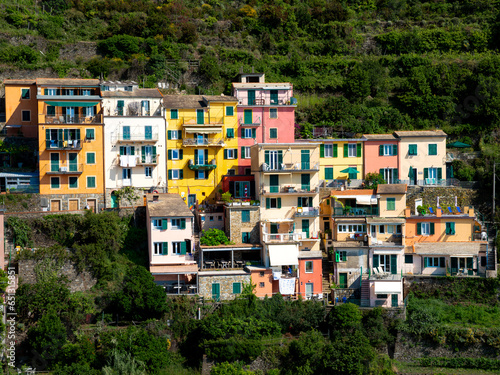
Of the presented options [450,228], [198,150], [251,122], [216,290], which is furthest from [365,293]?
[251,122]

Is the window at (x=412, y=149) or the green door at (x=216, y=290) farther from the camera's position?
the window at (x=412, y=149)

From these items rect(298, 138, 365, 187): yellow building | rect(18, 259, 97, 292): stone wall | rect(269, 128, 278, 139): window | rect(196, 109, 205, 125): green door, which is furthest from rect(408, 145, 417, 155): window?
rect(18, 259, 97, 292): stone wall

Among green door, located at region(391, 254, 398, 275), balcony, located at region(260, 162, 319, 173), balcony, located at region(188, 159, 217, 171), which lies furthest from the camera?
balcony, located at region(188, 159, 217, 171)

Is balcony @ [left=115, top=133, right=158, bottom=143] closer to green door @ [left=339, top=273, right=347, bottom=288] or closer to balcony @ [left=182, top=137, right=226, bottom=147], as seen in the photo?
balcony @ [left=182, top=137, right=226, bottom=147]

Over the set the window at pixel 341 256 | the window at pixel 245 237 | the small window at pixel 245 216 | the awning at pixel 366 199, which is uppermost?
the awning at pixel 366 199

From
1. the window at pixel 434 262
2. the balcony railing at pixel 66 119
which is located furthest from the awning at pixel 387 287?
the balcony railing at pixel 66 119

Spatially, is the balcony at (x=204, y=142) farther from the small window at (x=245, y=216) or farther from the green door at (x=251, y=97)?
the small window at (x=245, y=216)

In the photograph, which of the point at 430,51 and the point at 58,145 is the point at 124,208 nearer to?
the point at 58,145
